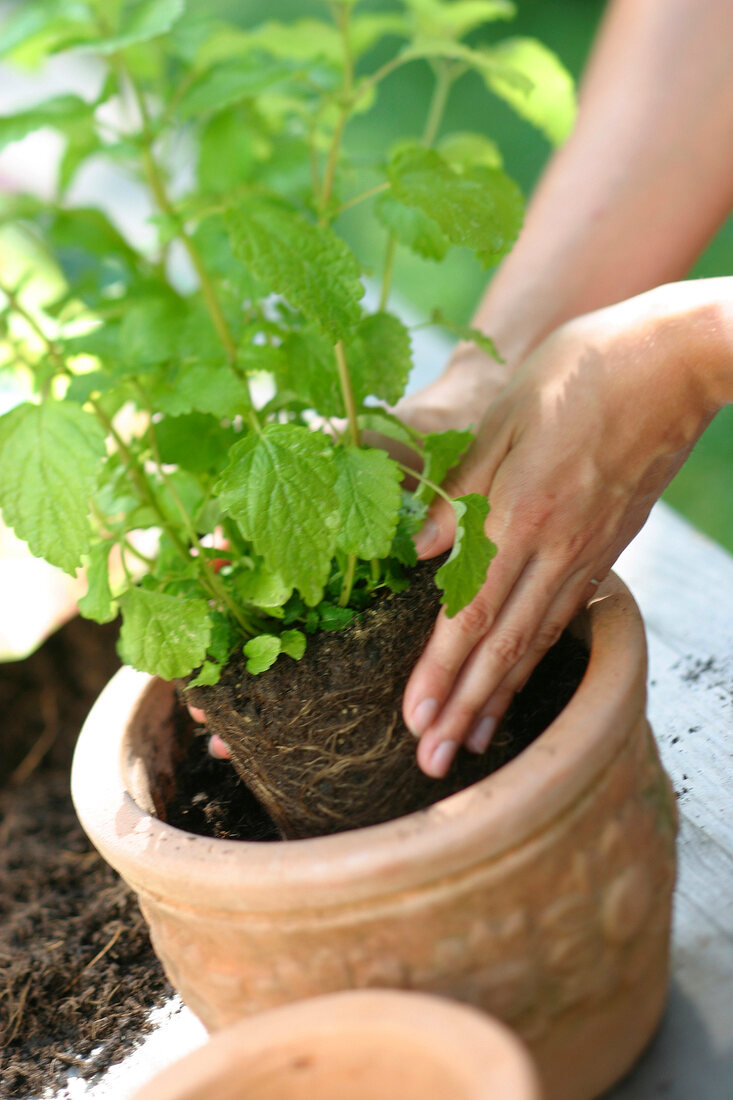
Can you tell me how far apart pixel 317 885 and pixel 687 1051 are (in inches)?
10.1

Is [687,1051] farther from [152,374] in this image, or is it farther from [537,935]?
[152,374]

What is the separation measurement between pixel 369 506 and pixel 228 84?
0.33 metres

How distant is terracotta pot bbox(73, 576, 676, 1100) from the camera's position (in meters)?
0.48

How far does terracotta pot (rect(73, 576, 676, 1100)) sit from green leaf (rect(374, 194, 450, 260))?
0.95 ft

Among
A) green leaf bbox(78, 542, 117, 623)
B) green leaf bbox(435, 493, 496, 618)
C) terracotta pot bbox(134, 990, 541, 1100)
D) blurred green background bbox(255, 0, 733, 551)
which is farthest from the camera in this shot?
blurred green background bbox(255, 0, 733, 551)

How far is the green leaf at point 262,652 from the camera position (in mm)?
628

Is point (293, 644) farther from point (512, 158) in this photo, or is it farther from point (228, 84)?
point (512, 158)

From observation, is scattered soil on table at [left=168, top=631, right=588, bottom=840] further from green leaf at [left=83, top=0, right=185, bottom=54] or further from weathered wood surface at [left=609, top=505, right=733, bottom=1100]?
green leaf at [left=83, top=0, right=185, bottom=54]

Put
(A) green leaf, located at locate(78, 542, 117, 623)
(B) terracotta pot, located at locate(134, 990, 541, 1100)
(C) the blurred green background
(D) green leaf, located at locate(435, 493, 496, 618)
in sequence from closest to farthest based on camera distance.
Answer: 1. (B) terracotta pot, located at locate(134, 990, 541, 1100)
2. (D) green leaf, located at locate(435, 493, 496, 618)
3. (A) green leaf, located at locate(78, 542, 117, 623)
4. (C) the blurred green background

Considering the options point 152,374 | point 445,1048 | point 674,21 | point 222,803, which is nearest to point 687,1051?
point 445,1048

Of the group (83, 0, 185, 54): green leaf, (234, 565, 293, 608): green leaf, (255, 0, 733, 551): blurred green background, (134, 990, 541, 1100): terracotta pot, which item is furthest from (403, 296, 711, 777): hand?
(255, 0, 733, 551): blurred green background

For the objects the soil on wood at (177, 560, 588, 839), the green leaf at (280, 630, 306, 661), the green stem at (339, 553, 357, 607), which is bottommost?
the soil on wood at (177, 560, 588, 839)

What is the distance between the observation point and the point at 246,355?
67 cm

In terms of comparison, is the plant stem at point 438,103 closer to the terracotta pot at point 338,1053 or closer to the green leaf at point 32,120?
the green leaf at point 32,120
